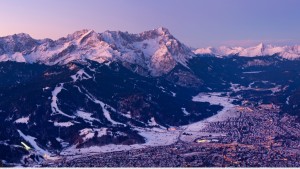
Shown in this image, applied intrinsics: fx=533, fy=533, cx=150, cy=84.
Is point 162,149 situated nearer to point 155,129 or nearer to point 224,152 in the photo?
point 224,152

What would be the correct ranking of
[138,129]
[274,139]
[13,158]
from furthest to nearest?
[138,129] → [274,139] → [13,158]

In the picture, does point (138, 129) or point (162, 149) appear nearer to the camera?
point (162, 149)

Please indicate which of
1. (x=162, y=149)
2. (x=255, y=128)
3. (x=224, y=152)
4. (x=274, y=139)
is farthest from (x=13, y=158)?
(x=255, y=128)

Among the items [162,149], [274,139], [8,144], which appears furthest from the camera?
[274,139]

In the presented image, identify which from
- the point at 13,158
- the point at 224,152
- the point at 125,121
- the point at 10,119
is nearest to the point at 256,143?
the point at 224,152

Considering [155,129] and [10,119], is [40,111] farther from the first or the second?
[155,129]

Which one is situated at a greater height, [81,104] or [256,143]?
[81,104]
